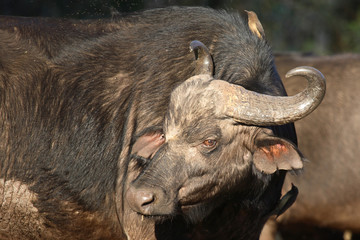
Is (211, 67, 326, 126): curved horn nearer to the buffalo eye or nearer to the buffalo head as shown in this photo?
the buffalo head

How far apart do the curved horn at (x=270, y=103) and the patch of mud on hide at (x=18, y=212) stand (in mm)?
2075

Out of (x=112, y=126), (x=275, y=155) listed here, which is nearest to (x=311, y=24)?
(x=112, y=126)

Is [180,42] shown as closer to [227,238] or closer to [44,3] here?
[227,238]

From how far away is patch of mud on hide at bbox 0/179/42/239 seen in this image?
6289 mm

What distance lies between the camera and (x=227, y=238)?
20.3 ft

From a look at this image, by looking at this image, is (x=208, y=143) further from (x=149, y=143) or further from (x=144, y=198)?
(x=144, y=198)

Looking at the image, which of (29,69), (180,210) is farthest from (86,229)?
(29,69)

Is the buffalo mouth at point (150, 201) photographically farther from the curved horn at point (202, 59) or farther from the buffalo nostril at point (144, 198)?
the curved horn at point (202, 59)

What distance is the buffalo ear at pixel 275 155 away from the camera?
559 centimetres

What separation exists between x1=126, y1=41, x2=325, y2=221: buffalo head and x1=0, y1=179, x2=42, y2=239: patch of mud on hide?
4.35ft

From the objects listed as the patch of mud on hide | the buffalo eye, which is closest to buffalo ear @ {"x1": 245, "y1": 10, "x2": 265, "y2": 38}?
the buffalo eye

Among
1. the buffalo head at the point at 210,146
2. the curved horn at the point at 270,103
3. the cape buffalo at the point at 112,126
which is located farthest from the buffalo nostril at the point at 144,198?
the curved horn at the point at 270,103

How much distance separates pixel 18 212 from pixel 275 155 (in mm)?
2418

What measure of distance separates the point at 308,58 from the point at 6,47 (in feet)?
17.1
